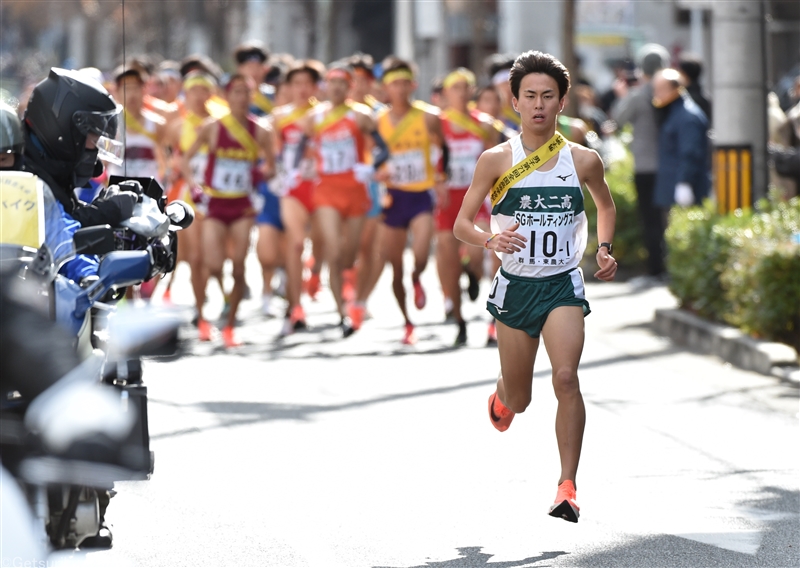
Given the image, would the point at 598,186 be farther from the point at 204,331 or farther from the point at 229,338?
the point at 204,331

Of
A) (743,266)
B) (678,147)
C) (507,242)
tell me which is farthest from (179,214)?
(678,147)

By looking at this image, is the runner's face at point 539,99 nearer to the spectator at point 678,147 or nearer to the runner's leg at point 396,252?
the runner's leg at point 396,252

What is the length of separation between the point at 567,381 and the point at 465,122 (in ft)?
23.5

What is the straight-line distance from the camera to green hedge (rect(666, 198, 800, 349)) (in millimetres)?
10773

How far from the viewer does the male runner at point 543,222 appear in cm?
652

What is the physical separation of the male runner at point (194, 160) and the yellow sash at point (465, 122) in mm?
2043

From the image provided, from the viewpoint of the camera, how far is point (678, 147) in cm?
1555

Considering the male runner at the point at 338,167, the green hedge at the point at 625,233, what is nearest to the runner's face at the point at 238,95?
the male runner at the point at 338,167

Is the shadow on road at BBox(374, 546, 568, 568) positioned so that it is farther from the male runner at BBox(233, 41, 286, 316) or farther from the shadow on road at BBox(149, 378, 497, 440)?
the male runner at BBox(233, 41, 286, 316)

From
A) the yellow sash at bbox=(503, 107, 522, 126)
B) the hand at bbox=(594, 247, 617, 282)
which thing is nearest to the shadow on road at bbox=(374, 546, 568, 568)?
the hand at bbox=(594, 247, 617, 282)

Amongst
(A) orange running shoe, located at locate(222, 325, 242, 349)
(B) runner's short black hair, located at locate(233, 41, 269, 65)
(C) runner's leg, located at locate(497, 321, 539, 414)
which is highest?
(B) runner's short black hair, located at locate(233, 41, 269, 65)

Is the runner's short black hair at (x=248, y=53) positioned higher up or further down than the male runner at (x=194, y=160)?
higher up

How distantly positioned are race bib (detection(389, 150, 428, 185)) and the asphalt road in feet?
4.73

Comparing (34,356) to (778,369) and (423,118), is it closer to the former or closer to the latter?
(778,369)
